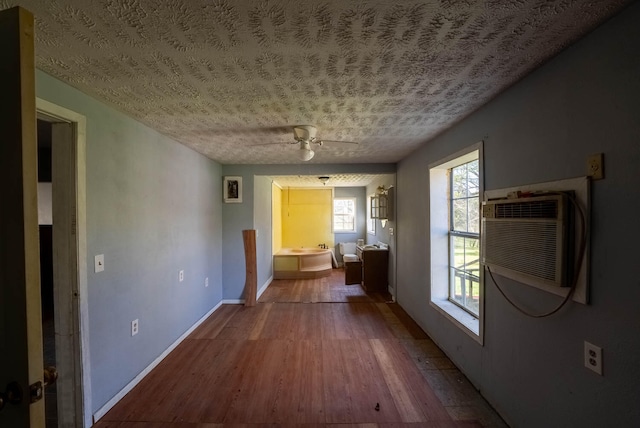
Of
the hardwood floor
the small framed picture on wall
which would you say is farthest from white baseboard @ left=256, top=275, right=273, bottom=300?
the small framed picture on wall

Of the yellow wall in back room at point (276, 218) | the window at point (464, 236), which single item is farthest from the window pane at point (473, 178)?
the yellow wall in back room at point (276, 218)

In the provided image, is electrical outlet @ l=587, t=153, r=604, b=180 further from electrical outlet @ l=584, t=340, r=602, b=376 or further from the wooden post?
the wooden post

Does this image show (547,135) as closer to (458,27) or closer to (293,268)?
(458,27)

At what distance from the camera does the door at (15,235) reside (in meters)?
0.72

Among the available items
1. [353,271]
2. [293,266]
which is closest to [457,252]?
[353,271]

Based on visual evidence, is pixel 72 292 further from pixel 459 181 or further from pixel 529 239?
pixel 459 181

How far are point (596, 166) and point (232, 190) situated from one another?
3937 millimetres

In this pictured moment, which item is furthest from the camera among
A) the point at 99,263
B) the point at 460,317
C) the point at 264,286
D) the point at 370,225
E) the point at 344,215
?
the point at 344,215

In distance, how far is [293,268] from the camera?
236 inches

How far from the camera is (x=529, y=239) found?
4.66ft

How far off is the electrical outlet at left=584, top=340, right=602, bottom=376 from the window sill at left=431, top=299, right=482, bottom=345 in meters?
0.86

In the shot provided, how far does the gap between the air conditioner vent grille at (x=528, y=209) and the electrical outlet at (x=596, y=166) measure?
0.55ft

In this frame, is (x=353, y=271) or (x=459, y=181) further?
(x=353, y=271)

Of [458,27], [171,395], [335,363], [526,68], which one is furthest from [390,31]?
[171,395]
